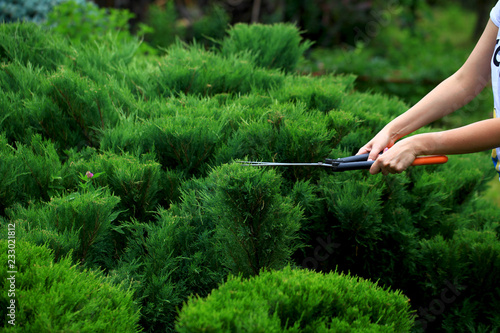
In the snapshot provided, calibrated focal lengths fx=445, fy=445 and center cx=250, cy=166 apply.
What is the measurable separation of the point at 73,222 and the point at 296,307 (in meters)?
1.00

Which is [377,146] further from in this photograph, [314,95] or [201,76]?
[201,76]

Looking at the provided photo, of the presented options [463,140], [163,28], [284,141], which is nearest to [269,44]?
[284,141]

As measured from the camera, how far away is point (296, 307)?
57.7 inches

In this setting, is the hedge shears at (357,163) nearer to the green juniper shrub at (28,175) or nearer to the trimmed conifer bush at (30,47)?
the green juniper shrub at (28,175)

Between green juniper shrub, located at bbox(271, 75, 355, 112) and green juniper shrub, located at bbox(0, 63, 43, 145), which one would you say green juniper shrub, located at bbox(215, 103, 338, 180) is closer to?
green juniper shrub, located at bbox(271, 75, 355, 112)

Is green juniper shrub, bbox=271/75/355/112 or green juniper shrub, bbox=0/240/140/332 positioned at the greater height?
green juniper shrub, bbox=271/75/355/112

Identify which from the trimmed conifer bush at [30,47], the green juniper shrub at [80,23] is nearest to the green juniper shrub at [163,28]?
the green juniper shrub at [80,23]

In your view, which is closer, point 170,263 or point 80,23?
point 170,263

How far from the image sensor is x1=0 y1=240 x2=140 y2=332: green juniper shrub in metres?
1.41

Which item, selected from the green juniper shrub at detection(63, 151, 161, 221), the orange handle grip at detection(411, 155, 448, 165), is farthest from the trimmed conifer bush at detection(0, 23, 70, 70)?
the orange handle grip at detection(411, 155, 448, 165)

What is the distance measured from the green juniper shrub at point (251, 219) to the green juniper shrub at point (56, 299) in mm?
461

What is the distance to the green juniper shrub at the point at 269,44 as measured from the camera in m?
3.35

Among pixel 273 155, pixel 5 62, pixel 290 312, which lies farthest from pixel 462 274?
pixel 5 62

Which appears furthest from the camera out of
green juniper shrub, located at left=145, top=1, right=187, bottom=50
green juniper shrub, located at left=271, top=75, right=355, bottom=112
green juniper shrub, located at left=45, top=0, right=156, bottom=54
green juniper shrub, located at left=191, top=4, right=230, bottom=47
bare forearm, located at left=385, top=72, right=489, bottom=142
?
green juniper shrub, located at left=145, top=1, right=187, bottom=50
